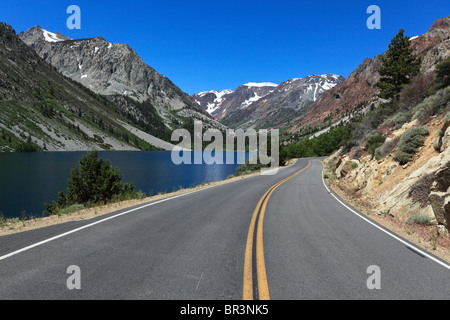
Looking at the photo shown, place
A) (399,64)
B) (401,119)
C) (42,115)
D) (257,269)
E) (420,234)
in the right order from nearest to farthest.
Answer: (257,269) → (420,234) → (401,119) → (399,64) → (42,115)

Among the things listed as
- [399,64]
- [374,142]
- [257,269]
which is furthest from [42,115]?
[257,269]

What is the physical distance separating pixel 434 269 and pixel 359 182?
43.2 ft

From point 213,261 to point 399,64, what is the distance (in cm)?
3716

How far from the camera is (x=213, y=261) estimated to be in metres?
4.75

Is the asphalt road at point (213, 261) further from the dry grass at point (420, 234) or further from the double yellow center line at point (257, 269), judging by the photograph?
the dry grass at point (420, 234)

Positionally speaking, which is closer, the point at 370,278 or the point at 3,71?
the point at 370,278

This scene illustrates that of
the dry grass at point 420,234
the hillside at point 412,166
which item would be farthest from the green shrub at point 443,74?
the dry grass at point 420,234

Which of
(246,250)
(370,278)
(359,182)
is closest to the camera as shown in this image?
(370,278)

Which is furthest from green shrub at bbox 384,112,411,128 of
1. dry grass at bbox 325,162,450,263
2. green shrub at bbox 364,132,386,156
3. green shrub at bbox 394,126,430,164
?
dry grass at bbox 325,162,450,263

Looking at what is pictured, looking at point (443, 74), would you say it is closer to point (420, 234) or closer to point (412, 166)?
point (412, 166)
